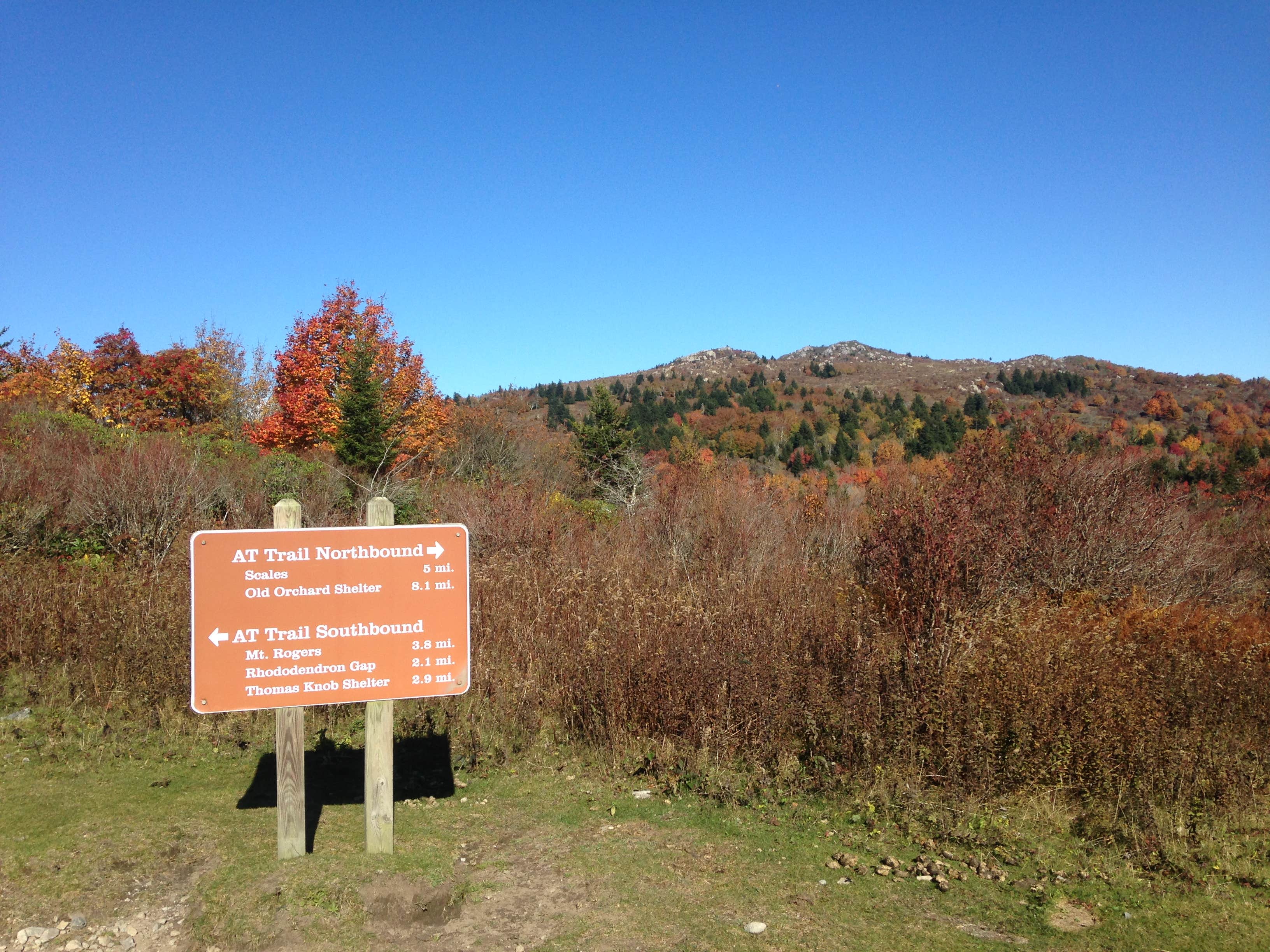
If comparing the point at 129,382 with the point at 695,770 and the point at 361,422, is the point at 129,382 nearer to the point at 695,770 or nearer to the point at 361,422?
the point at 361,422

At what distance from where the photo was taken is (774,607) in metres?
8.01

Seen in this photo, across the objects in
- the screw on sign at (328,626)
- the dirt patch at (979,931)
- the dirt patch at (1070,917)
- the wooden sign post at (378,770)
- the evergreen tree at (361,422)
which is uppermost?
the evergreen tree at (361,422)

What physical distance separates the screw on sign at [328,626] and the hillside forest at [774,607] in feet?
6.77

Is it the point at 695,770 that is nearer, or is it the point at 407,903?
the point at 407,903

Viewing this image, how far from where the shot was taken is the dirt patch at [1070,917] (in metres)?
3.87

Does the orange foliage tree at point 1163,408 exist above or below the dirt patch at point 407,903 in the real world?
above

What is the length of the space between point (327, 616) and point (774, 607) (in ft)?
15.7

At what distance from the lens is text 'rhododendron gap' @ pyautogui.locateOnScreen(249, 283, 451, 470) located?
3108 cm

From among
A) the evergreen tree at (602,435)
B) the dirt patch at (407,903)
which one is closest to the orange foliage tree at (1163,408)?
the evergreen tree at (602,435)

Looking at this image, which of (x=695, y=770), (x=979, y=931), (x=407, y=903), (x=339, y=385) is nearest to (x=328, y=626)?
(x=407, y=903)

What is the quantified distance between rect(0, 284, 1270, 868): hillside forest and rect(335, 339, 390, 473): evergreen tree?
9cm

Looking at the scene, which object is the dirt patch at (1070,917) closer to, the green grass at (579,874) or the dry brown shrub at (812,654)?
the green grass at (579,874)

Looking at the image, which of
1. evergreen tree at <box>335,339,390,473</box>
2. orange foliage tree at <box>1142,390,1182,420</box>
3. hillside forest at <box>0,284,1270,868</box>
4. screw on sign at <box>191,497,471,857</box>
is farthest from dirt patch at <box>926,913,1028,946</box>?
orange foliage tree at <box>1142,390,1182,420</box>

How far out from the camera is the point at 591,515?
18984 millimetres
